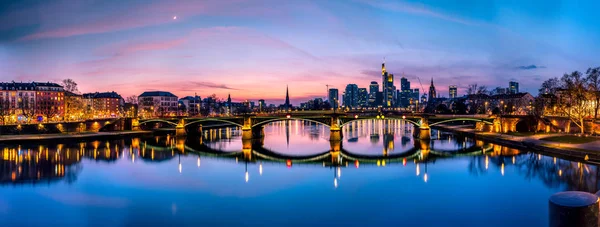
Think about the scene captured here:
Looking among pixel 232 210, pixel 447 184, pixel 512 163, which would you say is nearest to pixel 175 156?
pixel 232 210

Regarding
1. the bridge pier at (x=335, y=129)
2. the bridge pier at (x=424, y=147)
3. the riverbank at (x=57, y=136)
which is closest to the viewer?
the bridge pier at (x=424, y=147)

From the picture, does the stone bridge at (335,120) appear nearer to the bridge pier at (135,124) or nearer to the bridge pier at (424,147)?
the bridge pier at (424,147)

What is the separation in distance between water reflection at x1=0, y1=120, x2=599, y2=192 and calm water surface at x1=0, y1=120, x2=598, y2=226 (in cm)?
15

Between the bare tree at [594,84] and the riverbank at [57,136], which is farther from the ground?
the bare tree at [594,84]

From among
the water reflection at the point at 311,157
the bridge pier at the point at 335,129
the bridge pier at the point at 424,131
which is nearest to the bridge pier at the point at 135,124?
the water reflection at the point at 311,157

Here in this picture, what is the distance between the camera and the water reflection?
36.4 metres

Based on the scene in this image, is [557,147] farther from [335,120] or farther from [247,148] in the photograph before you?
[247,148]

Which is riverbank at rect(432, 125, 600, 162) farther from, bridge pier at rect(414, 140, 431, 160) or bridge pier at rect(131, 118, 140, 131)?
bridge pier at rect(131, 118, 140, 131)

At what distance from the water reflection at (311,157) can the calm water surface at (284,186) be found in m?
0.15

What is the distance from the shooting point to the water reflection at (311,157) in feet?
119

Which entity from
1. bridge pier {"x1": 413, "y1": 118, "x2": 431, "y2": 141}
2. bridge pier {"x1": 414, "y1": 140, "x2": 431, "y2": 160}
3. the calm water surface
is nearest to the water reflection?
bridge pier {"x1": 414, "y1": 140, "x2": 431, "y2": 160}

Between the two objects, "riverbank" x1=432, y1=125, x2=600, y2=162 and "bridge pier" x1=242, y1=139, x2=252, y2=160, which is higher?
"riverbank" x1=432, y1=125, x2=600, y2=162

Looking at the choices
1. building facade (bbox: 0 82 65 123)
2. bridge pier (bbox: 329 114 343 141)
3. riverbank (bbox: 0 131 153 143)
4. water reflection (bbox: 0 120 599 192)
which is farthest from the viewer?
building facade (bbox: 0 82 65 123)

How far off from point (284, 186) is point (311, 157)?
17.5 meters
